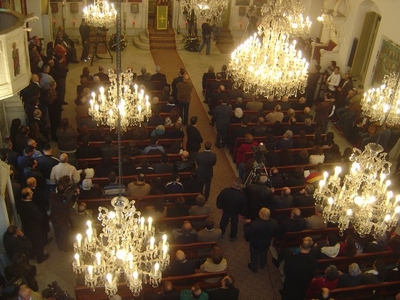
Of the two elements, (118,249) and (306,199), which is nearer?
(118,249)

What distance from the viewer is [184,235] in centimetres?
909

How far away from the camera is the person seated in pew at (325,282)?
27.2 ft

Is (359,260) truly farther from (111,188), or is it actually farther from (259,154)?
(111,188)

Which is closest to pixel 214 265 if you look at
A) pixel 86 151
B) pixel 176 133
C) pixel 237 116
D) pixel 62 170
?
pixel 62 170

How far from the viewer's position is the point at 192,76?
18.6 meters

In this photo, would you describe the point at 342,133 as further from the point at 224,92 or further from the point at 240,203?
the point at 240,203

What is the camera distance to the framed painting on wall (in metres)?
14.9

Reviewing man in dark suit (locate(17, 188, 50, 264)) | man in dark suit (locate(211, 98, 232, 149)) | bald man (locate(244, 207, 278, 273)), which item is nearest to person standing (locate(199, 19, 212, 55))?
man in dark suit (locate(211, 98, 232, 149))

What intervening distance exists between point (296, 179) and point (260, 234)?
2175 mm

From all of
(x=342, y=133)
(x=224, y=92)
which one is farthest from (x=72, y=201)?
(x=342, y=133)

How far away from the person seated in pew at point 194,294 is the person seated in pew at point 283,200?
3.08 metres

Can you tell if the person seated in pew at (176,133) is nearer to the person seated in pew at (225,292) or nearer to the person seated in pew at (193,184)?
the person seated in pew at (193,184)

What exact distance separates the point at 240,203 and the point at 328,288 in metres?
2.41


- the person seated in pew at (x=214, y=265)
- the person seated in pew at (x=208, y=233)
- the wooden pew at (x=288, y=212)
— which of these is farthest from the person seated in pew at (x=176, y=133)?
the person seated in pew at (x=214, y=265)
